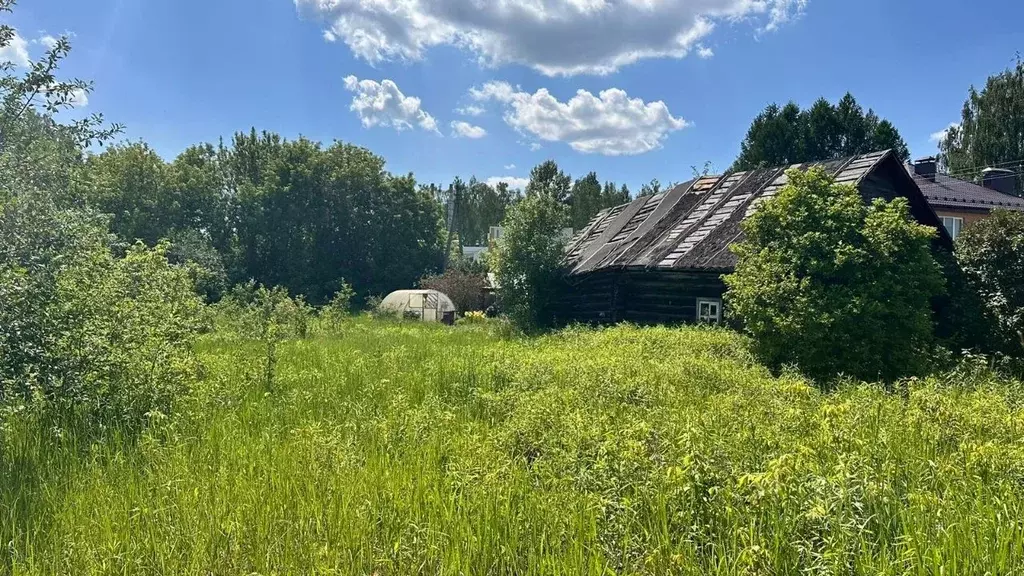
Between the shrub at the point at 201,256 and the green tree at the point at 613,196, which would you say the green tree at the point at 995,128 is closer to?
the green tree at the point at 613,196

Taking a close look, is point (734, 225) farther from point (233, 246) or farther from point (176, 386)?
point (233, 246)

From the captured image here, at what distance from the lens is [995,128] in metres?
35.4

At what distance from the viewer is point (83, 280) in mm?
6785

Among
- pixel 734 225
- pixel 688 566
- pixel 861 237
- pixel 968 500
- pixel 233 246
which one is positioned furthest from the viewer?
pixel 233 246

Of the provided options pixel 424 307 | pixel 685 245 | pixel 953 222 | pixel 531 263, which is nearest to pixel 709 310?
pixel 685 245

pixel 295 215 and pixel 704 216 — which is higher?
pixel 295 215

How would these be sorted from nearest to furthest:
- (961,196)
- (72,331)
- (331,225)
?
(72,331)
(961,196)
(331,225)

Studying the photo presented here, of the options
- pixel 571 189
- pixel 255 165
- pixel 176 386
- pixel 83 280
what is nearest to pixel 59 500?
pixel 176 386

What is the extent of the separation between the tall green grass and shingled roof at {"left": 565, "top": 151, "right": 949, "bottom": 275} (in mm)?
7852

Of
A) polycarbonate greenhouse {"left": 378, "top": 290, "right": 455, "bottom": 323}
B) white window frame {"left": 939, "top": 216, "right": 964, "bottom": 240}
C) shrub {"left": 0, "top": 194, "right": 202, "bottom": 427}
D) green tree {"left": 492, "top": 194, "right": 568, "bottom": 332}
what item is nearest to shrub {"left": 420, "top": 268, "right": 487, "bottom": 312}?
polycarbonate greenhouse {"left": 378, "top": 290, "right": 455, "bottom": 323}

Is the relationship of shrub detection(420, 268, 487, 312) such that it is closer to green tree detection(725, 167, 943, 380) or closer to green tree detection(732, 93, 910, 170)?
green tree detection(732, 93, 910, 170)

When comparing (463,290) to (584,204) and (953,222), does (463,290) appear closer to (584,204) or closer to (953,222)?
(953,222)

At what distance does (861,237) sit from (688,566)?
354 inches

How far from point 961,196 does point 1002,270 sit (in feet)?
66.1
